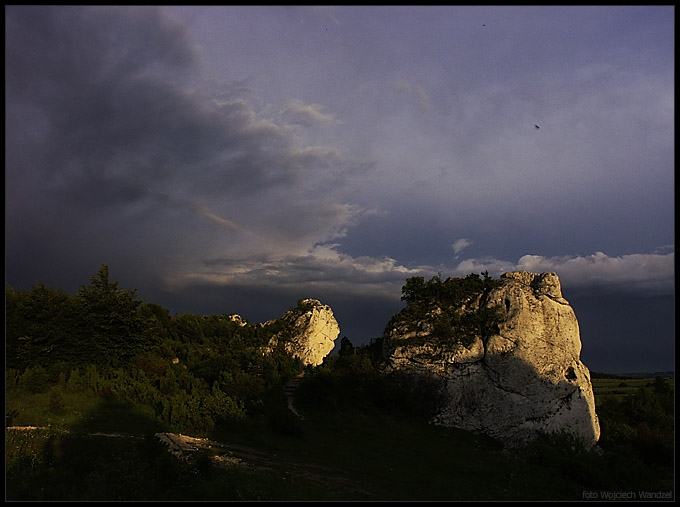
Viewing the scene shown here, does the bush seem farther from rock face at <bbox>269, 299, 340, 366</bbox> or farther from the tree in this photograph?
rock face at <bbox>269, 299, 340, 366</bbox>

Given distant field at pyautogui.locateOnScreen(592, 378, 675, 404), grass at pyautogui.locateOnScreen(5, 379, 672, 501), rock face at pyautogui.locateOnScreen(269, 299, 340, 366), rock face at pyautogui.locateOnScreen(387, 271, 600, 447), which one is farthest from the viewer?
distant field at pyautogui.locateOnScreen(592, 378, 675, 404)

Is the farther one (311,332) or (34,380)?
(311,332)

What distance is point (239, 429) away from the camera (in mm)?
23078

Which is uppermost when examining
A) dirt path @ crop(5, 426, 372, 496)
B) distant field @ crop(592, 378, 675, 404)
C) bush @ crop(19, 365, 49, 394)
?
bush @ crop(19, 365, 49, 394)

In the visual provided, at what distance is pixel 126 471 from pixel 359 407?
18.3 metres

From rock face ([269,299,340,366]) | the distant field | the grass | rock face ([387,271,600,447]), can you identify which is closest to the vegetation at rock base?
the grass

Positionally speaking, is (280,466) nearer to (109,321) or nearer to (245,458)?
(245,458)

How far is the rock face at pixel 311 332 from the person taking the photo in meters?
48.3

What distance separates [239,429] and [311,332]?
2667cm

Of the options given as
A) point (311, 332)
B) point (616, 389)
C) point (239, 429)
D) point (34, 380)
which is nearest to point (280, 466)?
point (239, 429)

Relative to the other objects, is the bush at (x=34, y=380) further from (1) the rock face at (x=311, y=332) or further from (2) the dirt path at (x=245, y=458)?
(1) the rock face at (x=311, y=332)

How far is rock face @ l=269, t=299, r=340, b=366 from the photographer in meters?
48.3

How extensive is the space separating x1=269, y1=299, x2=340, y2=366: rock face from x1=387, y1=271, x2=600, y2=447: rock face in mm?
16782

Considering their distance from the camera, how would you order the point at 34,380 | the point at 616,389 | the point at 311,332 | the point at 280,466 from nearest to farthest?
the point at 280,466
the point at 34,380
the point at 311,332
the point at 616,389
